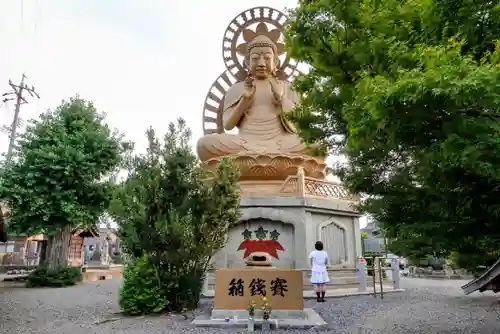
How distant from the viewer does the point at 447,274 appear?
702 inches

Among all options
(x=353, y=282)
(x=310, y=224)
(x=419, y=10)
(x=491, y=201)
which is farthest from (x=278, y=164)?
(x=419, y=10)

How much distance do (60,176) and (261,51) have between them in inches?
302

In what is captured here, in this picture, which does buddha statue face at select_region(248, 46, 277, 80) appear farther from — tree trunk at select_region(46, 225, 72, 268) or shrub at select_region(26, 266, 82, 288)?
shrub at select_region(26, 266, 82, 288)

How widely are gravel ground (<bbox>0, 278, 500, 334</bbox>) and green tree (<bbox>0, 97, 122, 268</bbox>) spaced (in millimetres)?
3383

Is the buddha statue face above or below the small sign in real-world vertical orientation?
above

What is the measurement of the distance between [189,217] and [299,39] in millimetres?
3721

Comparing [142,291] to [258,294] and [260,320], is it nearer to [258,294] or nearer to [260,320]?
[258,294]

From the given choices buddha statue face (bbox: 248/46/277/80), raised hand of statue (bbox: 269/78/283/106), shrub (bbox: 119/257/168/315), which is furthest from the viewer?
buddha statue face (bbox: 248/46/277/80)

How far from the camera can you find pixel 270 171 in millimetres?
12367

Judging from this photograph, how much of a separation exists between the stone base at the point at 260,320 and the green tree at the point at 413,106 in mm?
1756

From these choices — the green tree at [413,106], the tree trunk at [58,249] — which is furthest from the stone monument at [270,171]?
the tree trunk at [58,249]

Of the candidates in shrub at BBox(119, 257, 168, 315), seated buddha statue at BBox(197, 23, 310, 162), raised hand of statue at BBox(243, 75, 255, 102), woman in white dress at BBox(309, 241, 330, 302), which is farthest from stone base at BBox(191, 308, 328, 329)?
raised hand of statue at BBox(243, 75, 255, 102)

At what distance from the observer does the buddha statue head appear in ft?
48.1

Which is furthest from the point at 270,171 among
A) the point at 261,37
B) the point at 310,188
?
the point at 261,37
